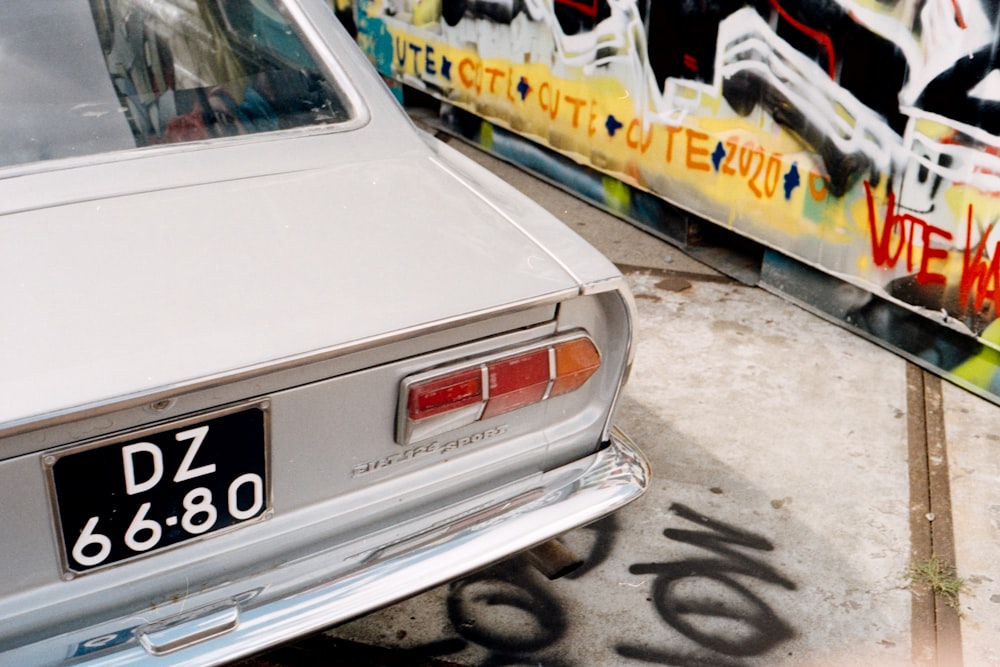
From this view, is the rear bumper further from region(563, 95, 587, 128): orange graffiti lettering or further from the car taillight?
region(563, 95, 587, 128): orange graffiti lettering

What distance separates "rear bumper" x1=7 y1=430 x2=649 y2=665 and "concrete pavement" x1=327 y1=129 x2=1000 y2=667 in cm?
58

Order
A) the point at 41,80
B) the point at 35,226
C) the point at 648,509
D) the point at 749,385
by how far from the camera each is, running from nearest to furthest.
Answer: the point at 35,226
the point at 41,80
the point at 648,509
the point at 749,385

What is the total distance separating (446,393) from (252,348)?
39 cm

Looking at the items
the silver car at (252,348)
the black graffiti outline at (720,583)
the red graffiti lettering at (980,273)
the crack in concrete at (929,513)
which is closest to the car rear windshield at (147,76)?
the silver car at (252,348)

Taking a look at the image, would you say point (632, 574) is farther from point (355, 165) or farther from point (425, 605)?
point (355, 165)

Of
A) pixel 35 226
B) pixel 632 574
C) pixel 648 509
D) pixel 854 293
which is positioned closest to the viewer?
pixel 35 226

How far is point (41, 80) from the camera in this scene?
85.1 inches

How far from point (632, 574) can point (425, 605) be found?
1.93ft

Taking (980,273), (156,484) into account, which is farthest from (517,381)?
(980,273)

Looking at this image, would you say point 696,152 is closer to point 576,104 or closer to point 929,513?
point 576,104

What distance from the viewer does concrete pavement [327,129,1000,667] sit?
8.37 ft

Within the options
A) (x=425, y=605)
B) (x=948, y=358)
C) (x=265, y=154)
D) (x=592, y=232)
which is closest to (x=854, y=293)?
(x=948, y=358)

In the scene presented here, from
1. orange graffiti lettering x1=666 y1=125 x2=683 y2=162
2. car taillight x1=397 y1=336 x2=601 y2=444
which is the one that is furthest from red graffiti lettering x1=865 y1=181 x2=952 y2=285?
car taillight x1=397 y1=336 x2=601 y2=444

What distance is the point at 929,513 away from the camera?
3.06 metres
